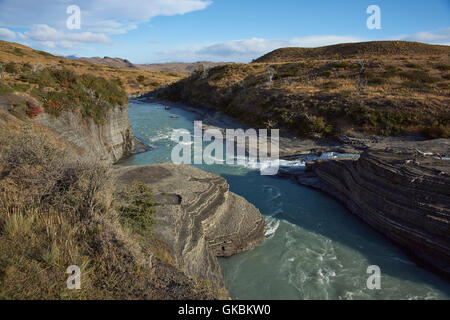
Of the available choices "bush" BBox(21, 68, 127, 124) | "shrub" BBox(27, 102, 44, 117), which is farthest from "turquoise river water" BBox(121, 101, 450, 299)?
"shrub" BBox(27, 102, 44, 117)

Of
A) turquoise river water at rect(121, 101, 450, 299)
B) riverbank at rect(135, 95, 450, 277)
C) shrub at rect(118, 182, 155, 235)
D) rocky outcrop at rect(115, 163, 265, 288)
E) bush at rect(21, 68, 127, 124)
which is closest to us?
shrub at rect(118, 182, 155, 235)

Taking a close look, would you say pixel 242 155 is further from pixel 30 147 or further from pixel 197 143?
pixel 30 147

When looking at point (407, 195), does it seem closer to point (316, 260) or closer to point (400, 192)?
point (400, 192)

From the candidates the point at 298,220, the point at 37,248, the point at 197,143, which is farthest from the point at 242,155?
the point at 37,248

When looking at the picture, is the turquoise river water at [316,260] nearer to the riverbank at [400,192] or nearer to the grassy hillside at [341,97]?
the riverbank at [400,192]

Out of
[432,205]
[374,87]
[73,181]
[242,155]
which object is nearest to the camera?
[73,181]

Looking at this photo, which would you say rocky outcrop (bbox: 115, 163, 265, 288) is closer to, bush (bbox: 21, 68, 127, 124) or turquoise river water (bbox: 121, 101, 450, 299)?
turquoise river water (bbox: 121, 101, 450, 299)
